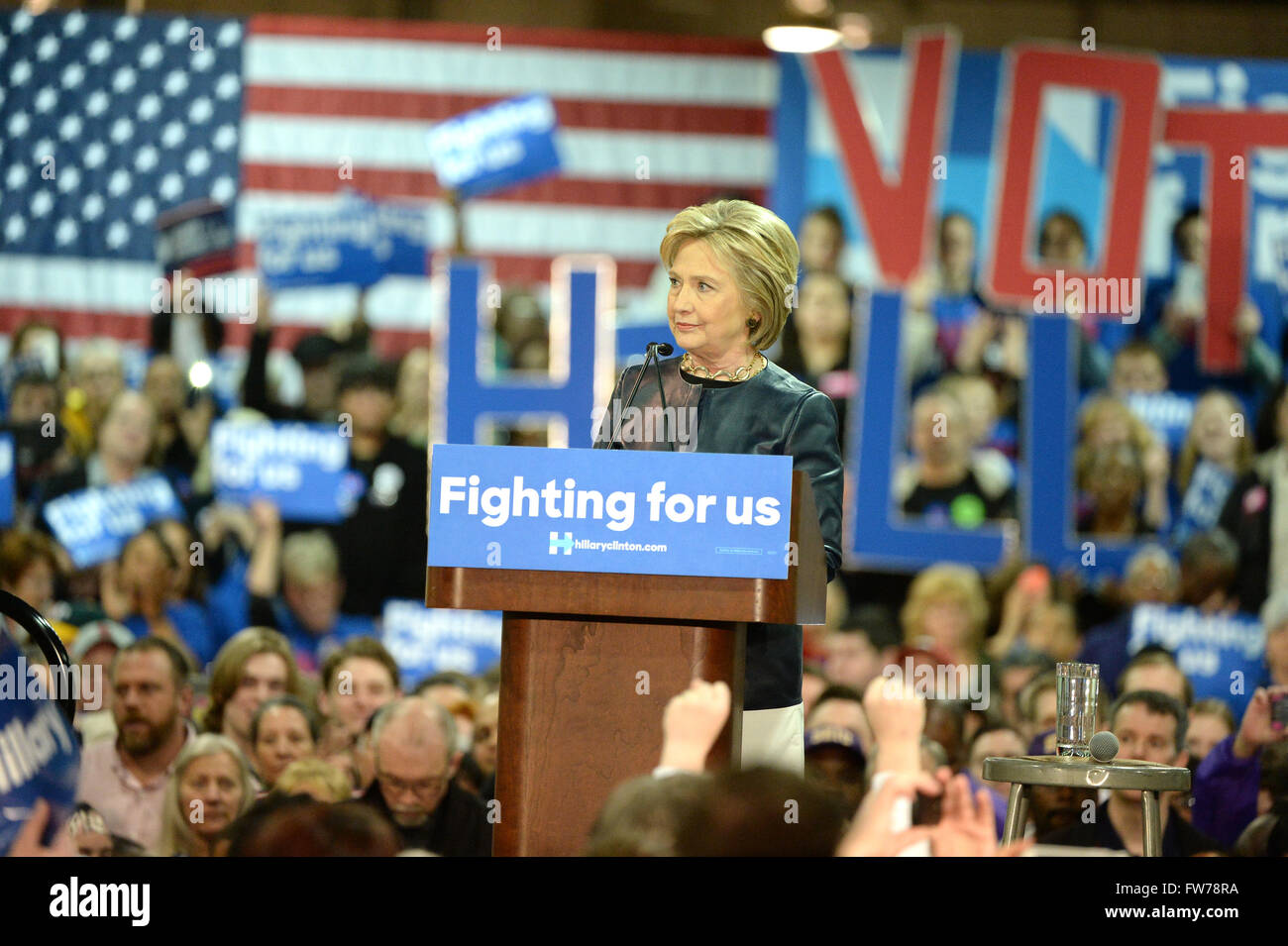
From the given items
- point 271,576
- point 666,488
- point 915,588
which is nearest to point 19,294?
point 271,576

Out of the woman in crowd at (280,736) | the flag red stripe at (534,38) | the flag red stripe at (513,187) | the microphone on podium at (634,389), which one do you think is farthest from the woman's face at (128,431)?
the microphone on podium at (634,389)

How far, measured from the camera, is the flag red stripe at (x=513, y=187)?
838 cm

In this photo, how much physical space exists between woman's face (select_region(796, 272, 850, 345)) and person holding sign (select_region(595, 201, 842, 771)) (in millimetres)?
4895

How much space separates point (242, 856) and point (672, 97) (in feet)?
22.8

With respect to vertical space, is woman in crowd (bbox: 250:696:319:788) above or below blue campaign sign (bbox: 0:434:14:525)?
below

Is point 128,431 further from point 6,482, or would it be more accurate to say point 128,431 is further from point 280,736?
point 280,736

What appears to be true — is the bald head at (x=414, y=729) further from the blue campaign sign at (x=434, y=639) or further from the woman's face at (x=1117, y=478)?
the woman's face at (x=1117, y=478)

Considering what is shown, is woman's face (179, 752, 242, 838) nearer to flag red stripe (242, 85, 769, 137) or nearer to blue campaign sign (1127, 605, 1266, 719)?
blue campaign sign (1127, 605, 1266, 719)

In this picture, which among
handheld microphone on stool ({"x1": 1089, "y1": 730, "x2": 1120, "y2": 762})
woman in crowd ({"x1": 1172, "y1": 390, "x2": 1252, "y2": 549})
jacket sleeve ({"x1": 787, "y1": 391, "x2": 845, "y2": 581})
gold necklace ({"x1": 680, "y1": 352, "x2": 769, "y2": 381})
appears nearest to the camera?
jacket sleeve ({"x1": 787, "y1": 391, "x2": 845, "y2": 581})

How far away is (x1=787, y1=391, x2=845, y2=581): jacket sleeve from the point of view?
280 centimetres

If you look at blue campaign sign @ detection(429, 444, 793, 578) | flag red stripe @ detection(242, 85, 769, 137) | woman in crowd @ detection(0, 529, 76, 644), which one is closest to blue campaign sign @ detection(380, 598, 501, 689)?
woman in crowd @ detection(0, 529, 76, 644)

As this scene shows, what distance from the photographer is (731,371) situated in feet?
9.73

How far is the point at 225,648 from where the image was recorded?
17.1 ft
